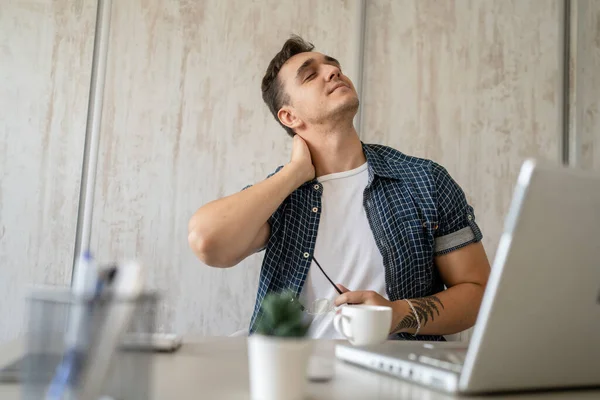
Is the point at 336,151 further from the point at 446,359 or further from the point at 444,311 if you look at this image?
the point at 446,359

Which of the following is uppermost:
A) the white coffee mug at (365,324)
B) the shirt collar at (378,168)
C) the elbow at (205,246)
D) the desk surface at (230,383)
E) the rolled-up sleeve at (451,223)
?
the shirt collar at (378,168)

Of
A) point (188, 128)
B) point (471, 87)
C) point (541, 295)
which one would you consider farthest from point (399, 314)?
point (471, 87)

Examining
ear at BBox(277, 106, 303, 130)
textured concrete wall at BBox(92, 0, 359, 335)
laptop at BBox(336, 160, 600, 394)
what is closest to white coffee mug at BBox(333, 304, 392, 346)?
laptop at BBox(336, 160, 600, 394)

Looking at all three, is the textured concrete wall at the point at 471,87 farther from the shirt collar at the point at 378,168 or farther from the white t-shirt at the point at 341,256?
the white t-shirt at the point at 341,256

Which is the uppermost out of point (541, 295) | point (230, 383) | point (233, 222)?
point (233, 222)

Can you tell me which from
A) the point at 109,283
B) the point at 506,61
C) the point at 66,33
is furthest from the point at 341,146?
the point at 109,283

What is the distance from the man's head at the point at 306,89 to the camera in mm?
1694

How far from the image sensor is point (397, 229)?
1.51 m

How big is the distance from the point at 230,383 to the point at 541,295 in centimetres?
35

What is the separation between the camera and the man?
4.67 feet

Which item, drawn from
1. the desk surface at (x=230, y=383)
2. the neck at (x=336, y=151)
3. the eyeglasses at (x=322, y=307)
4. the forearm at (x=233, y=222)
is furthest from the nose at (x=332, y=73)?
the desk surface at (x=230, y=383)

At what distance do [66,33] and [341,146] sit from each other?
3.71 ft

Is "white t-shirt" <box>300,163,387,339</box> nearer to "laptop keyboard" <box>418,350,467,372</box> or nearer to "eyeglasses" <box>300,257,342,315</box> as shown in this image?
"eyeglasses" <box>300,257,342,315</box>

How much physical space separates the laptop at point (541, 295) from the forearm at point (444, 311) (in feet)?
2.31
